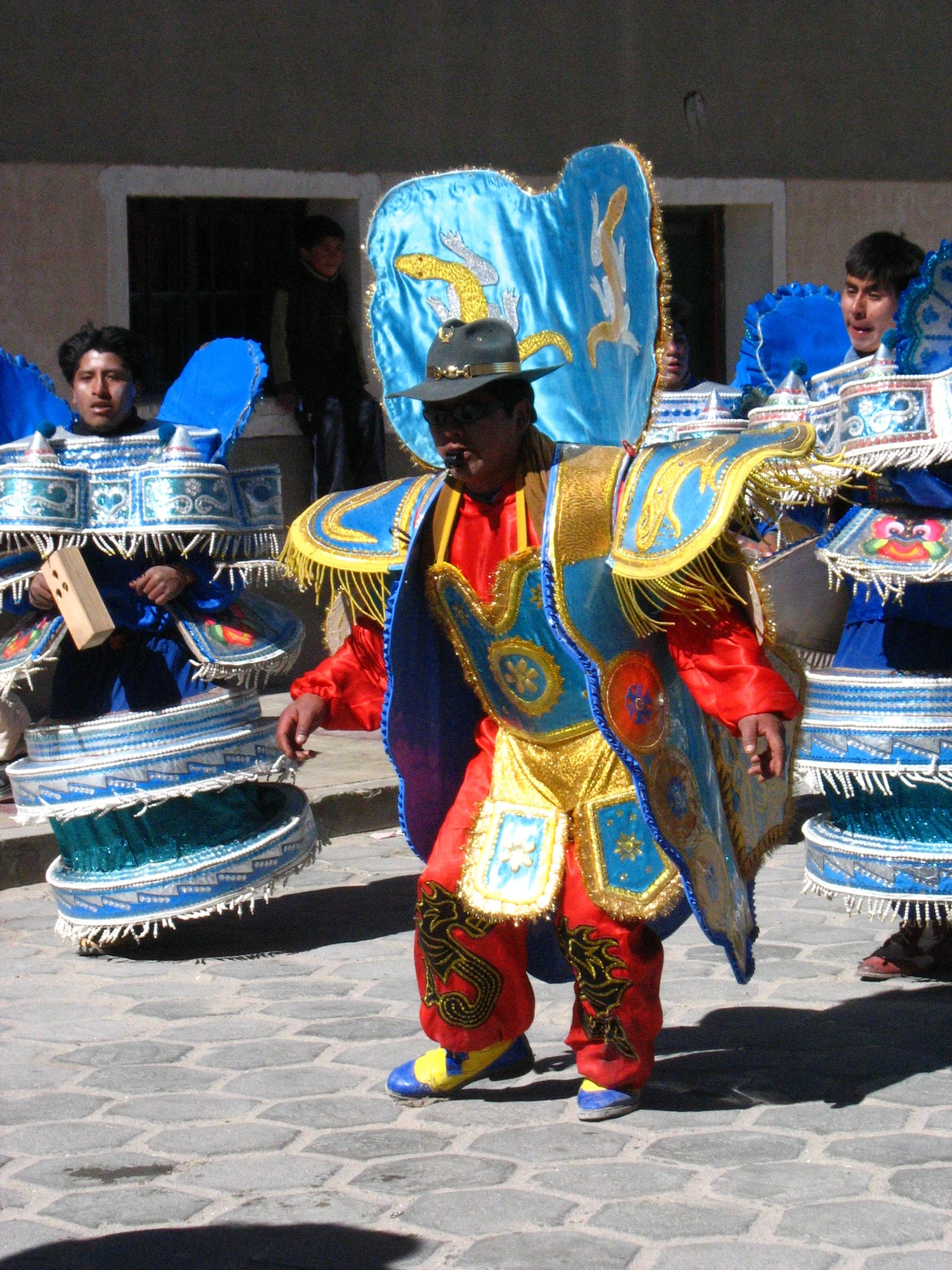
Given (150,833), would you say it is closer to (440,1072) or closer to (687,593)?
(440,1072)

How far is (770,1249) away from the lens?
11.3 ft

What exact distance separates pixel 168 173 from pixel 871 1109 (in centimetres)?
639

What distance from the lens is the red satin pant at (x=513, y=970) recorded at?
420cm

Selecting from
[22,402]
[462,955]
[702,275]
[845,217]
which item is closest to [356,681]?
[462,955]

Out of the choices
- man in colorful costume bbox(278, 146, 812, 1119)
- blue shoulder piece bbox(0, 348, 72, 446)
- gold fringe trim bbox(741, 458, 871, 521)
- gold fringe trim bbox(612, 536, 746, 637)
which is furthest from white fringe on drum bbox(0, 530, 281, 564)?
gold fringe trim bbox(741, 458, 871, 521)

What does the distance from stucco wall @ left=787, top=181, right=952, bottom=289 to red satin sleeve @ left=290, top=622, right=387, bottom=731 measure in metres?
7.66

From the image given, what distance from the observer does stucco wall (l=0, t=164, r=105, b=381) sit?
346 inches

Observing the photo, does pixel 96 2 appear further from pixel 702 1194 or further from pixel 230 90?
pixel 702 1194

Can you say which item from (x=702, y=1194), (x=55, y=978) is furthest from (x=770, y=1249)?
(x=55, y=978)

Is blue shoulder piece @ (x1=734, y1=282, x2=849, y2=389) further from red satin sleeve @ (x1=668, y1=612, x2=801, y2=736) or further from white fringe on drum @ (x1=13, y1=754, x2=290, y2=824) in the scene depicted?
red satin sleeve @ (x1=668, y1=612, x2=801, y2=736)

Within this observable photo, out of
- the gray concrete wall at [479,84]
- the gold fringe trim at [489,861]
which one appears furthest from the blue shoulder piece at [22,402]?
the gray concrete wall at [479,84]

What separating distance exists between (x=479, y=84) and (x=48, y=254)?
8.75ft

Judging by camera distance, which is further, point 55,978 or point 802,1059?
point 55,978

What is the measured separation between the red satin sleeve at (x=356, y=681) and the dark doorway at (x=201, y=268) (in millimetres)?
5387
